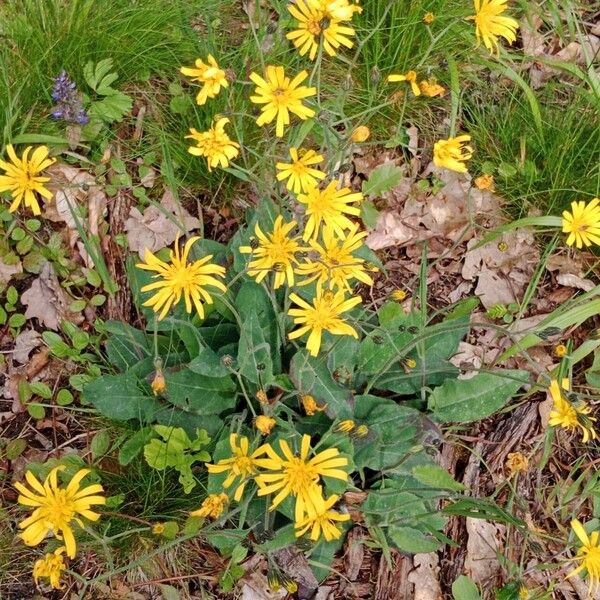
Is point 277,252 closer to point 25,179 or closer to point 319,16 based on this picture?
point 319,16

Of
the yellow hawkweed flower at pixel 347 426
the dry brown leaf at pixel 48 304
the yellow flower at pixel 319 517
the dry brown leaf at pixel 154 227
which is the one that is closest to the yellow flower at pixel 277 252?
the yellow hawkweed flower at pixel 347 426

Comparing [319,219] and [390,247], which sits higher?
[319,219]

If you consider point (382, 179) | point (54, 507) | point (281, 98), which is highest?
point (281, 98)

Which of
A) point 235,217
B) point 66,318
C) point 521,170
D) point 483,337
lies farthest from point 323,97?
point 66,318

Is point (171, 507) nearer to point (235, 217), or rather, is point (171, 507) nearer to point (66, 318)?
point (66, 318)

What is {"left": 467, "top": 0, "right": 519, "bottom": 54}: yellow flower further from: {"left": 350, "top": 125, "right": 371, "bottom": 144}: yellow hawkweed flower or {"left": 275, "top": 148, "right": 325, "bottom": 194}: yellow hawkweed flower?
{"left": 275, "top": 148, "right": 325, "bottom": 194}: yellow hawkweed flower

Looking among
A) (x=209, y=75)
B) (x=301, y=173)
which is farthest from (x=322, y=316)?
(x=209, y=75)
